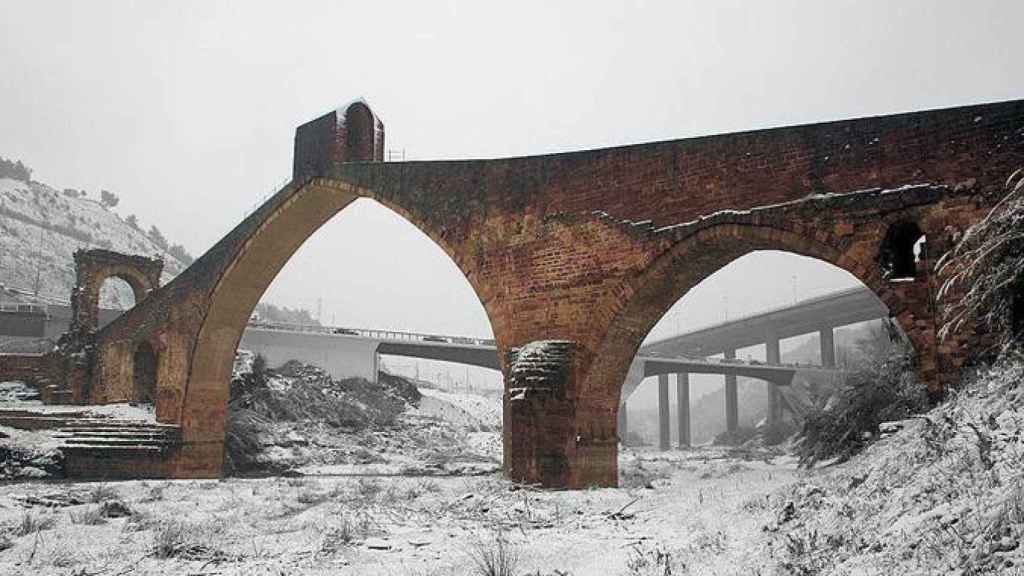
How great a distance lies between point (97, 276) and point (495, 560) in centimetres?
2222

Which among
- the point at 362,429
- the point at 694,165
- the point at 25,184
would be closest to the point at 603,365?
the point at 694,165

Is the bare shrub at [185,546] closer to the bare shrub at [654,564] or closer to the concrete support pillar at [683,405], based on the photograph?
the bare shrub at [654,564]

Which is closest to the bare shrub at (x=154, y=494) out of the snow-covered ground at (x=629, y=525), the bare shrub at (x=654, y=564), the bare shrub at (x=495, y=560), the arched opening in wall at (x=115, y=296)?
the snow-covered ground at (x=629, y=525)

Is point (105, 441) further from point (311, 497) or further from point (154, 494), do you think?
point (311, 497)

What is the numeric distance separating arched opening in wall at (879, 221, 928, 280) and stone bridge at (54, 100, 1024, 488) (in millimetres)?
19

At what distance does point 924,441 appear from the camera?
16.1ft

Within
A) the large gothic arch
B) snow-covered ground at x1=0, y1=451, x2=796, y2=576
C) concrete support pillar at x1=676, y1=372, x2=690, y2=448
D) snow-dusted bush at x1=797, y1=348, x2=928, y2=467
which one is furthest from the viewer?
concrete support pillar at x1=676, y1=372, x2=690, y2=448

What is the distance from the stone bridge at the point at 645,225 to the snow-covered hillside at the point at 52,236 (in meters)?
44.5

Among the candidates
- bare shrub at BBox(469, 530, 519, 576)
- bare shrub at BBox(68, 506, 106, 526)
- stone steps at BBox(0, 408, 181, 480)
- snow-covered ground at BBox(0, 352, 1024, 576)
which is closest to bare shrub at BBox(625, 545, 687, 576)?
snow-covered ground at BBox(0, 352, 1024, 576)

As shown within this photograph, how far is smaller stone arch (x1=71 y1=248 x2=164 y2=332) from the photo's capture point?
22656 millimetres

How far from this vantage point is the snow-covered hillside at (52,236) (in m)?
53.9

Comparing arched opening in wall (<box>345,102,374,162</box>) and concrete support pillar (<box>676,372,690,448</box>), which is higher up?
arched opening in wall (<box>345,102,374,162</box>)

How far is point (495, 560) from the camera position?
4.70 meters

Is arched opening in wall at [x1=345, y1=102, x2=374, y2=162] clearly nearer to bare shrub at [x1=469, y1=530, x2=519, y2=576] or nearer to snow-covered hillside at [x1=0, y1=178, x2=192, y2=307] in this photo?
bare shrub at [x1=469, y1=530, x2=519, y2=576]
